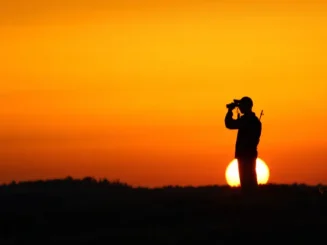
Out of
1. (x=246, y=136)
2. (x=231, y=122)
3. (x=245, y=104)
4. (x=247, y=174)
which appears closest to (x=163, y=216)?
(x=247, y=174)

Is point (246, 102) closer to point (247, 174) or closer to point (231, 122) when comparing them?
point (231, 122)

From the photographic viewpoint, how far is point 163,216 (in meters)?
25.2

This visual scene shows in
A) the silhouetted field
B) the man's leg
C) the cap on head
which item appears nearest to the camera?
the silhouetted field

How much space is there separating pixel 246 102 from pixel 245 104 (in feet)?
0.21

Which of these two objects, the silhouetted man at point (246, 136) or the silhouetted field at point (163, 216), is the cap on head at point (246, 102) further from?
the silhouetted field at point (163, 216)

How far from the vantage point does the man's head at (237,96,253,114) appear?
26.7 meters

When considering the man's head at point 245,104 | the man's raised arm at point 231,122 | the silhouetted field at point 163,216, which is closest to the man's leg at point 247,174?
the silhouetted field at point 163,216

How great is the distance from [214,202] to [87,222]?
12.0 ft

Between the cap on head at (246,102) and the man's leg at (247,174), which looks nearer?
the cap on head at (246,102)

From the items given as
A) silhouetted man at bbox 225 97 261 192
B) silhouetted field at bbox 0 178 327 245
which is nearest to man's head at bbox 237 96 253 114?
silhouetted man at bbox 225 97 261 192

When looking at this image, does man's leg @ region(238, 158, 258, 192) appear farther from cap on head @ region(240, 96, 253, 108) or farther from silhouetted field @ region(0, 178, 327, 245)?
cap on head @ region(240, 96, 253, 108)

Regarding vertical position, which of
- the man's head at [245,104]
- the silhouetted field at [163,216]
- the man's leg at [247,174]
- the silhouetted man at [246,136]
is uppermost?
the man's head at [245,104]

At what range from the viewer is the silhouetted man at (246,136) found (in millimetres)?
26797

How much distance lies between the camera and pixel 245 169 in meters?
27.1
